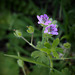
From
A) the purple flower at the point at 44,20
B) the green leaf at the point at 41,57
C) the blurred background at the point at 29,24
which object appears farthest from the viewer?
the blurred background at the point at 29,24

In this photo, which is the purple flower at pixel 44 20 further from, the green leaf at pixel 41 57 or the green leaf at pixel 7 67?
the green leaf at pixel 7 67

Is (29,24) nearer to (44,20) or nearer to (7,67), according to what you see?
(7,67)

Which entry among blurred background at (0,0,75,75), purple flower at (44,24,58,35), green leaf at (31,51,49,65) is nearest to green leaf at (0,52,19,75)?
blurred background at (0,0,75,75)

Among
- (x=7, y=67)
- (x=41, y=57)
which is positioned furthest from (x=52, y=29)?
(x=7, y=67)

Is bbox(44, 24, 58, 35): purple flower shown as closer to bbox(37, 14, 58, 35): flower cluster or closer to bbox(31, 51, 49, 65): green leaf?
bbox(37, 14, 58, 35): flower cluster

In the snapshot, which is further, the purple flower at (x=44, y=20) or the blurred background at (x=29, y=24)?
the blurred background at (x=29, y=24)

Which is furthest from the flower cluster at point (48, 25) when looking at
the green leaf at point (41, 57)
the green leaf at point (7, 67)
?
the green leaf at point (7, 67)

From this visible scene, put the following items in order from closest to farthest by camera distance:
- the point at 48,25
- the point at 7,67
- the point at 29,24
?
the point at 48,25 < the point at 7,67 < the point at 29,24

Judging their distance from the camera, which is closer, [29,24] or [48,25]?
[48,25]

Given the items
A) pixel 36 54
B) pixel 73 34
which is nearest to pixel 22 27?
pixel 73 34
